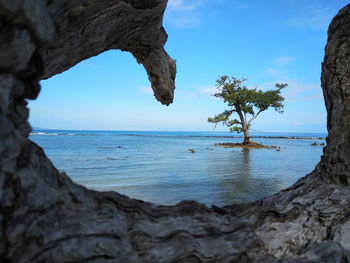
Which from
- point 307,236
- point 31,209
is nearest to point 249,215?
point 307,236

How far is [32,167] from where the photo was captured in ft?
5.44

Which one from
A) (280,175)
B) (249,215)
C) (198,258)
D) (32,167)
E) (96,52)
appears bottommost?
(280,175)

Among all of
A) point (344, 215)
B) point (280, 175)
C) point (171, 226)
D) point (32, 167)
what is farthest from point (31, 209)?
point (280, 175)

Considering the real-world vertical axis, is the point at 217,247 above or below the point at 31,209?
below

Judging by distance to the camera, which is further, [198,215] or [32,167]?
[198,215]

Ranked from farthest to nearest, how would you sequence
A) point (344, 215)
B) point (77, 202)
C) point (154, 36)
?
1. point (154, 36)
2. point (344, 215)
3. point (77, 202)

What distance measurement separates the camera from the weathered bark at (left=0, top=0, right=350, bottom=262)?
1.44m

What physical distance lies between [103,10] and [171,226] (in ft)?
7.39

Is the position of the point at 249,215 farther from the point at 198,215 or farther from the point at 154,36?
the point at 154,36

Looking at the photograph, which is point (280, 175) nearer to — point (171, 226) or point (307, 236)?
point (307, 236)

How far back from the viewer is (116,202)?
213cm

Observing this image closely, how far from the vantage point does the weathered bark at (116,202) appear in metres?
1.44

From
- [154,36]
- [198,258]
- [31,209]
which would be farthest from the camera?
[154,36]

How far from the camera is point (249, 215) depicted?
252 centimetres
